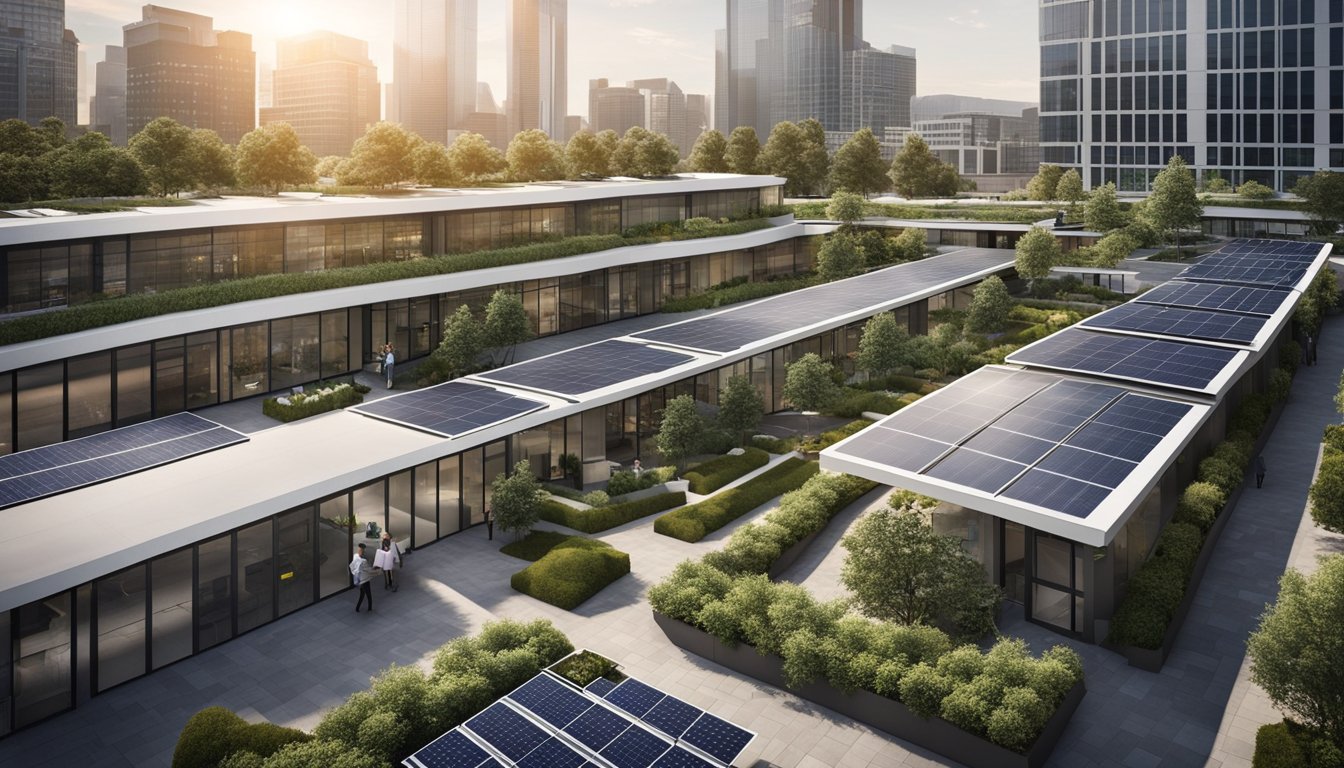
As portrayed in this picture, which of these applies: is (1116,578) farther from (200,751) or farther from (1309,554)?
Answer: (200,751)

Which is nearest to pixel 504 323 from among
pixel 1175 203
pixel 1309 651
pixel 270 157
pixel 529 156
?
pixel 270 157

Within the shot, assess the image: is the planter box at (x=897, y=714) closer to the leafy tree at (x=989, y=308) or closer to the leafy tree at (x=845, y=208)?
the leafy tree at (x=989, y=308)

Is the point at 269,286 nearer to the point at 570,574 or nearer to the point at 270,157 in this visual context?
the point at 270,157

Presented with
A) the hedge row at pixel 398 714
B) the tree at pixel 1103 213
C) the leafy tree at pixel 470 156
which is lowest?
the hedge row at pixel 398 714

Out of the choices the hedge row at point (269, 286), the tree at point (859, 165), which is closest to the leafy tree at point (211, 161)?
the hedge row at point (269, 286)

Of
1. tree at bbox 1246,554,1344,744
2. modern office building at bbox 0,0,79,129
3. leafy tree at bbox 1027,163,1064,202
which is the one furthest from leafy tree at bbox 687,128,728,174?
modern office building at bbox 0,0,79,129
